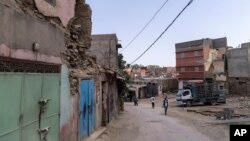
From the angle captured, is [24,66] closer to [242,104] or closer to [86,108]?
[86,108]

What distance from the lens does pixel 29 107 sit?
315 inches

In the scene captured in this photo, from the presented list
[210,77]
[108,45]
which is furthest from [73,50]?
[210,77]

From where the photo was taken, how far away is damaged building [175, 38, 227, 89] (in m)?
56.5

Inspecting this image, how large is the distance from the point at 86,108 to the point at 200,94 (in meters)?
29.0

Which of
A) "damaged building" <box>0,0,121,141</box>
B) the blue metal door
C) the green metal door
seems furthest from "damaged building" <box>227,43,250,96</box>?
the green metal door

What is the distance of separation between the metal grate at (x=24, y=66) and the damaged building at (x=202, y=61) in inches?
1880

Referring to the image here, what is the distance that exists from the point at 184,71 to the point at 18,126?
55726 millimetres

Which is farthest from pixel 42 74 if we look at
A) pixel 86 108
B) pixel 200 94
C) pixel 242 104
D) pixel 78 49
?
pixel 200 94

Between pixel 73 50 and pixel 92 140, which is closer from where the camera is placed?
pixel 73 50

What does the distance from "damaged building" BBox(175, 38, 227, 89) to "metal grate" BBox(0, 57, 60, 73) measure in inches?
1880

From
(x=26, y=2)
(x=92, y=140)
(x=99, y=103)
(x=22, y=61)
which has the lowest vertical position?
(x=92, y=140)

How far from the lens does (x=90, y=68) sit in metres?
15.5

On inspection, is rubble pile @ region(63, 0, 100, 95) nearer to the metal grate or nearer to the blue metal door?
the blue metal door

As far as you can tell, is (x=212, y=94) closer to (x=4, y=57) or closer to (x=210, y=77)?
(x=210, y=77)
